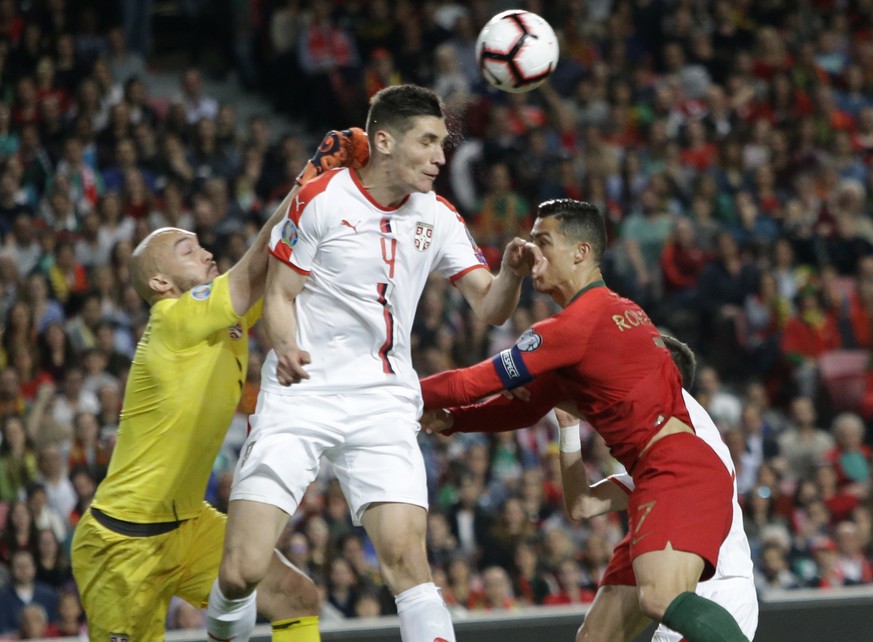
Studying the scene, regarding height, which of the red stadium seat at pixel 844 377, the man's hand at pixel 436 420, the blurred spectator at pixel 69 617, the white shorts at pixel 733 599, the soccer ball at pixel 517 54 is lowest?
the blurred spectator at pixel 69 617

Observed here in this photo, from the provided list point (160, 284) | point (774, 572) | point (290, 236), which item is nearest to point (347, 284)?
Result: point (290, 236)

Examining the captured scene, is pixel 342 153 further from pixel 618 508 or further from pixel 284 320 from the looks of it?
pixel 618 508

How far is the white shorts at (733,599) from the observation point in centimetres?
538

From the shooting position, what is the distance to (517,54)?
621 cm

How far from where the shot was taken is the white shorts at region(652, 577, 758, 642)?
538 cm

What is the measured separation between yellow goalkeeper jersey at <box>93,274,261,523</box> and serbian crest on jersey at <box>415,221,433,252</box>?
741mm

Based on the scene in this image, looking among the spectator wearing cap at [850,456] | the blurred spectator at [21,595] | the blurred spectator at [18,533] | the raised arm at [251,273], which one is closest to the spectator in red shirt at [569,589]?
the spectator wearing cap at [850,456]

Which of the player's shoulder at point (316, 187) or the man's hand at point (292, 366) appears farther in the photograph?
the player's shoulder at point (316, 187)

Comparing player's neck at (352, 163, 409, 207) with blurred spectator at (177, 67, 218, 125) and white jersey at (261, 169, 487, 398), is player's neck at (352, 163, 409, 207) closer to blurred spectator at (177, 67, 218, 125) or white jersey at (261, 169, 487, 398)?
white jersey at (261, 169, 487, 398)

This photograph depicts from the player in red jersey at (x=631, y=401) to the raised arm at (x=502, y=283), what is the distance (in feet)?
0.40

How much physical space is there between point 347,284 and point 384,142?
54cm

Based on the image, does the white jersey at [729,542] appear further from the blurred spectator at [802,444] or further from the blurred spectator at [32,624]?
the blurred spectator at [802,444]

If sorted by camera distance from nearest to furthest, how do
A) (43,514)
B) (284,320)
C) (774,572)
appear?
(284,320) < (43,514) < (774,572)

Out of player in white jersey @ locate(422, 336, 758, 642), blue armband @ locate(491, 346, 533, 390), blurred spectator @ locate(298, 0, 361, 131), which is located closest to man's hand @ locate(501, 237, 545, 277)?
blue armband @ locate(491, 346, 533, 390)
